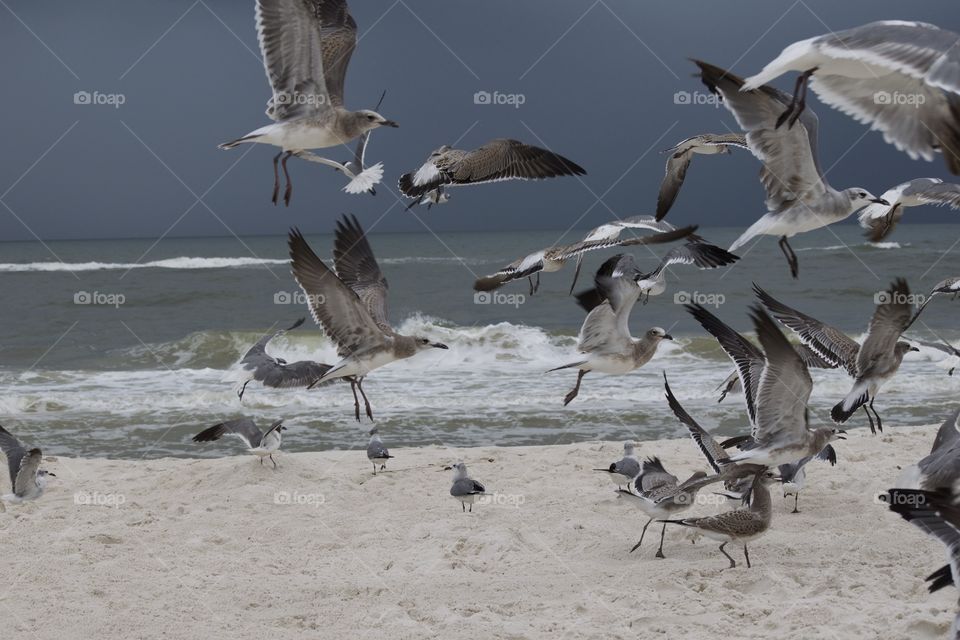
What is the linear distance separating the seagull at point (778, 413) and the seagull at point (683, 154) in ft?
2.48

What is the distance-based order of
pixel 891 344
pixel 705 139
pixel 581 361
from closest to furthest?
pixel 705 139, pixel 581 361, pixel 891 344

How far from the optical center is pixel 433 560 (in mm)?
6926

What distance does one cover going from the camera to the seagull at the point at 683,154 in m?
5.27

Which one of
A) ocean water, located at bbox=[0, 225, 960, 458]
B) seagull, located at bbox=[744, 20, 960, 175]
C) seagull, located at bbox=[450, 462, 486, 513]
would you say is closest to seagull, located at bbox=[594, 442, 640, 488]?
seagull, located at bbox=[450, 462, 486, 513]

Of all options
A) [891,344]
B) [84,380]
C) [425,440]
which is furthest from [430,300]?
[891,344]

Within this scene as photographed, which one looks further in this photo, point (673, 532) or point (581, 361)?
point (673, 532)

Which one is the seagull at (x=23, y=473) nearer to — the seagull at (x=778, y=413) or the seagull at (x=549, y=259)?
the seagull at (x=549, y=259)

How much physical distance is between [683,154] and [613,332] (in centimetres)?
111

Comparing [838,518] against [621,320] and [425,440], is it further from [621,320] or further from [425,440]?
[425,440]

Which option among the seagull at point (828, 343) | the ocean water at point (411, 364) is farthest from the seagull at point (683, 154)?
the ocean water at point (411, 364)

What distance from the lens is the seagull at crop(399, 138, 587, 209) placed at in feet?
18.1

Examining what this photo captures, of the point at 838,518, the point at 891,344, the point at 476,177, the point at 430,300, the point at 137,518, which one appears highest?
the point at 430,300

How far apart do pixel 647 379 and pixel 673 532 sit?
293 inches

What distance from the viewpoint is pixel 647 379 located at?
14586 millimetres
